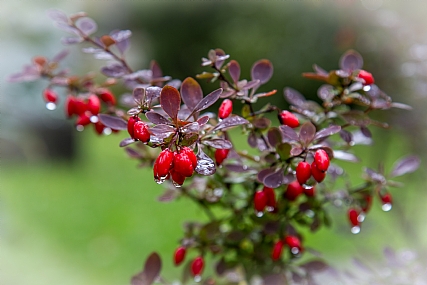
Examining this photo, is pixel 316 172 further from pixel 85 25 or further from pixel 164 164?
pixel 85 25

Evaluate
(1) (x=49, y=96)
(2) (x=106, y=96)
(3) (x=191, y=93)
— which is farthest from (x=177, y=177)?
(1) (x=49, y=96)

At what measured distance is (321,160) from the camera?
638mm

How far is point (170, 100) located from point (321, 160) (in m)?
0.23

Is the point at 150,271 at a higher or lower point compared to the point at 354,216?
lower

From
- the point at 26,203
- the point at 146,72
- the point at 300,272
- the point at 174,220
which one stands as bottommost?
the point at 26,203

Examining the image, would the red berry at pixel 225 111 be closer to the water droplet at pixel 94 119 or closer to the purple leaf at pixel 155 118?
the purple leaf at pixel 155 118

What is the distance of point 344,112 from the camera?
79cm

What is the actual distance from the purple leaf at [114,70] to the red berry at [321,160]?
0.37 meters

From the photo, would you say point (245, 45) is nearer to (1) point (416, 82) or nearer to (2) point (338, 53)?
(2) point (338, 53)

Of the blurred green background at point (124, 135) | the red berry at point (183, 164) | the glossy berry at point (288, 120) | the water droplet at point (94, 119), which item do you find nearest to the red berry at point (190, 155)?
the red berry at point (183, 164)

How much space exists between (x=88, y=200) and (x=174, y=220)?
70cm

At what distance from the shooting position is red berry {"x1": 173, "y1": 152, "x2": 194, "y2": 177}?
0.56m

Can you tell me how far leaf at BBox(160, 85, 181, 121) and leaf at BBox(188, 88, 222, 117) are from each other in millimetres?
32

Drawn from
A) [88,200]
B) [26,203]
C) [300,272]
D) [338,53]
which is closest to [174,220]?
[88,200]
